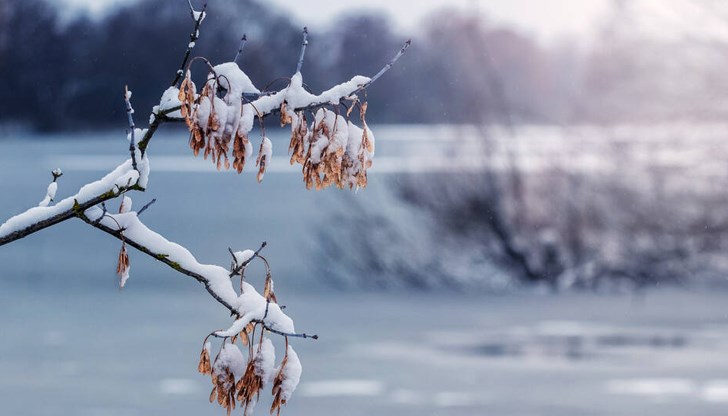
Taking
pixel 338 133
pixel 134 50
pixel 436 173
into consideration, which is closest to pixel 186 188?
pixel 134 50

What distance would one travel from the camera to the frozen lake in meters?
17.0

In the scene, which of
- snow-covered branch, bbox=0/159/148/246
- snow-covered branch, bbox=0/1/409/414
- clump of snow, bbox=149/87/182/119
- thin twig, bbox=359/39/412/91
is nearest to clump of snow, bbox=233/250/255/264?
snow-covered branch, bbox=0/1/409/414

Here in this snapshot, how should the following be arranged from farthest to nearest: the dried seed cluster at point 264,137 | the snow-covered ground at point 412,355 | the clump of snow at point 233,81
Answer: the snow-covered ground at point 412,355 < the clump of snow at point 233,81 < the dried seed cluster at point 264,137

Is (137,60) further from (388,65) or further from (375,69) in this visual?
(388,65)

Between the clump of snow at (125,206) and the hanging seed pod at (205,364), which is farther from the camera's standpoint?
the clump of snow at (125,206)

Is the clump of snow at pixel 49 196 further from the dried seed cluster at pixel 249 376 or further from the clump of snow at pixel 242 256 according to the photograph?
the dried seed cluster at pixel 249 376

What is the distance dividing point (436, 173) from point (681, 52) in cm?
423

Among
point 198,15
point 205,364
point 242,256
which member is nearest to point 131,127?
point 198,15

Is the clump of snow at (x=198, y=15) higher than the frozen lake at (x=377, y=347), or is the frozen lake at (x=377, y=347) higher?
the frozen lake at (x=377, y=347)

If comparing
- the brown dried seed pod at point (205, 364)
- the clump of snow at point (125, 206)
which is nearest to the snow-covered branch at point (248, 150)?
the brown dried seed pod at point (205, 364)

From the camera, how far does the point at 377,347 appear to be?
21.0 m

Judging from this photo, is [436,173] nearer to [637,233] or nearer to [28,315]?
[637,233]

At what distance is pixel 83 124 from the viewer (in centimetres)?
6294

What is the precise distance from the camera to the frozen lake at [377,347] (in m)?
17.0
